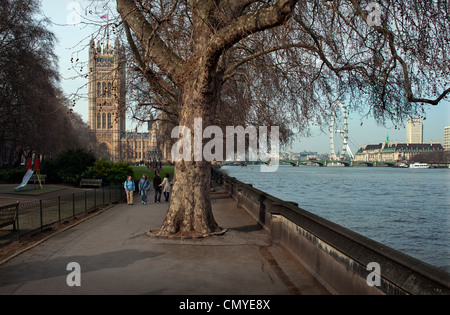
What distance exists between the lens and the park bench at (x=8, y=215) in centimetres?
1034

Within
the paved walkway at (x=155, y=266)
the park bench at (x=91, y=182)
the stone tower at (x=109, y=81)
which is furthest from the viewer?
the park bench at (x=91, y=182)

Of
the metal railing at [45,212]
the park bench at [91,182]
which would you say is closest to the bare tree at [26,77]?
the park bench at [91,182]

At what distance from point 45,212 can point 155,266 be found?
6.58 metres

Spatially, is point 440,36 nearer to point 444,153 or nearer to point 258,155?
point 258,155

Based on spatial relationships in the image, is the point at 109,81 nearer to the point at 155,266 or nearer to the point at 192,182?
the point at 192,182

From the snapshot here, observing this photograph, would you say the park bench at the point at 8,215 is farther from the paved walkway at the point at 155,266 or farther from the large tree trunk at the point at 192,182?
the large tree trunk at the point at 192,182

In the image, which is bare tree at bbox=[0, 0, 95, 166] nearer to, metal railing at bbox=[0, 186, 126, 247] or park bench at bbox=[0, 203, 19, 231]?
metal railing at bbox=[0, 186, 126, 247]

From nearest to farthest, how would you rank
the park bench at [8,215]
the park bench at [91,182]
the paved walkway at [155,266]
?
the paved walkway at [155,266], the park bench at [8,215], the park bench at [91,182]

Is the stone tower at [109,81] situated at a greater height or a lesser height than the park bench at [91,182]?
greater

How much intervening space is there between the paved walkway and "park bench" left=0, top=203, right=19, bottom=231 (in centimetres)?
113

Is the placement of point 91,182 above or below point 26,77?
below

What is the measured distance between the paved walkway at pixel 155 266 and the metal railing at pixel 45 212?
872 millimetres

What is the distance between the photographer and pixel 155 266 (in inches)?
318

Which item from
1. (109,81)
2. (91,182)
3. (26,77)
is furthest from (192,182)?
(26,77)
